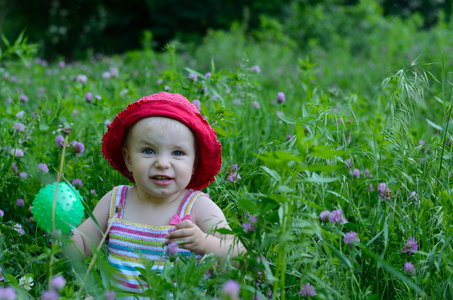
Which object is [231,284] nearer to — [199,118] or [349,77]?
[199,118]

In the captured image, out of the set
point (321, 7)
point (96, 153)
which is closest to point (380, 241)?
point (96, 153)

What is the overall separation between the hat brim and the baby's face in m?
0.03

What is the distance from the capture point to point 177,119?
186cm

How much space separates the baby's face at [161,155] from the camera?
1839 mm

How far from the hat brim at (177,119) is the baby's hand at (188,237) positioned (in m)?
0.32

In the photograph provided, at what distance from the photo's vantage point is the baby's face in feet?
6.03

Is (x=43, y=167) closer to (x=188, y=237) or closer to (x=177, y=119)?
(x=177, y=119)

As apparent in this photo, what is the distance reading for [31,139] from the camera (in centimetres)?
262

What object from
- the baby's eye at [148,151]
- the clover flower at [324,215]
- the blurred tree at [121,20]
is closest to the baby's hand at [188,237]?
the baby's eye at [148,151]

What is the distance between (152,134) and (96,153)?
3.15 feet

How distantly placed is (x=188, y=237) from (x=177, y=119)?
0.42m

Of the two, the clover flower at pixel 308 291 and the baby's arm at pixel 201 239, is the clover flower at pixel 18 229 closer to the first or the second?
the baby's arm at pixel 201 239

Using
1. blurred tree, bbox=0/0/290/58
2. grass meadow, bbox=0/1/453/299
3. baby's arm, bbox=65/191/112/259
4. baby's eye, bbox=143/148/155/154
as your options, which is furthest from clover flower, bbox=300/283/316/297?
blurred tree, bbox=0/0/290/58

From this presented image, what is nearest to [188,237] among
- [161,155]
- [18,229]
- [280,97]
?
[161,155]
